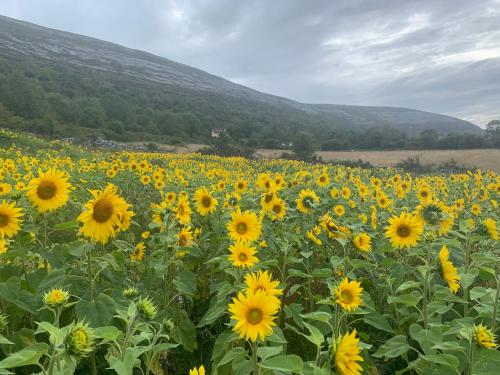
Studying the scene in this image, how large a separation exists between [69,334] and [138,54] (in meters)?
173

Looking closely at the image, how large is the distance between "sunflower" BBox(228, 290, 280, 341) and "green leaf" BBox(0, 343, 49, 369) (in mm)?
714

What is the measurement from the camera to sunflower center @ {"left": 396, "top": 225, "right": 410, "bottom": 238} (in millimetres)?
3426

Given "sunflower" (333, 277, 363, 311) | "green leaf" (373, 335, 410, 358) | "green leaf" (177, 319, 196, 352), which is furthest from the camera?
"green leaf" (177, 319, 196, 352)

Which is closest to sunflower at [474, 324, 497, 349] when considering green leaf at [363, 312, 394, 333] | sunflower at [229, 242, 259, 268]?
green leaf at [363, 312, 394, 333]

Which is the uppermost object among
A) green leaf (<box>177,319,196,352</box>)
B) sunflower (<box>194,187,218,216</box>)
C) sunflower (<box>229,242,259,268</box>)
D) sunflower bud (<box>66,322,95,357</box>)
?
sunflower bud (<box>66,322,95,357</box>)

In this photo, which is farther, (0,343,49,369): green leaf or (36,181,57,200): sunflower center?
(36,181,57,200): sunflower center

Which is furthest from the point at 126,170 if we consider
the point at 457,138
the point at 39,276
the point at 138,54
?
the point at 138,54

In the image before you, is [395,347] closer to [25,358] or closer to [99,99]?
[25,358]

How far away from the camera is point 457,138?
44.9m

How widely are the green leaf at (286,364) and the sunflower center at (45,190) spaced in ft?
6.61

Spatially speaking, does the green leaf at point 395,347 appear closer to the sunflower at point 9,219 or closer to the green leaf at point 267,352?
the green leaf at point 267,352

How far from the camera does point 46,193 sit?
9.25 feet

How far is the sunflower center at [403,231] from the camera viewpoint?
135 inches

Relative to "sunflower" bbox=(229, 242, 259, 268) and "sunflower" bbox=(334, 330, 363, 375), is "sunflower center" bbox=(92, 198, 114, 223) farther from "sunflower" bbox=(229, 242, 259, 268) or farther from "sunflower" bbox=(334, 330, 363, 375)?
"sunflower" bbox=(334, 330, 363, 375)
